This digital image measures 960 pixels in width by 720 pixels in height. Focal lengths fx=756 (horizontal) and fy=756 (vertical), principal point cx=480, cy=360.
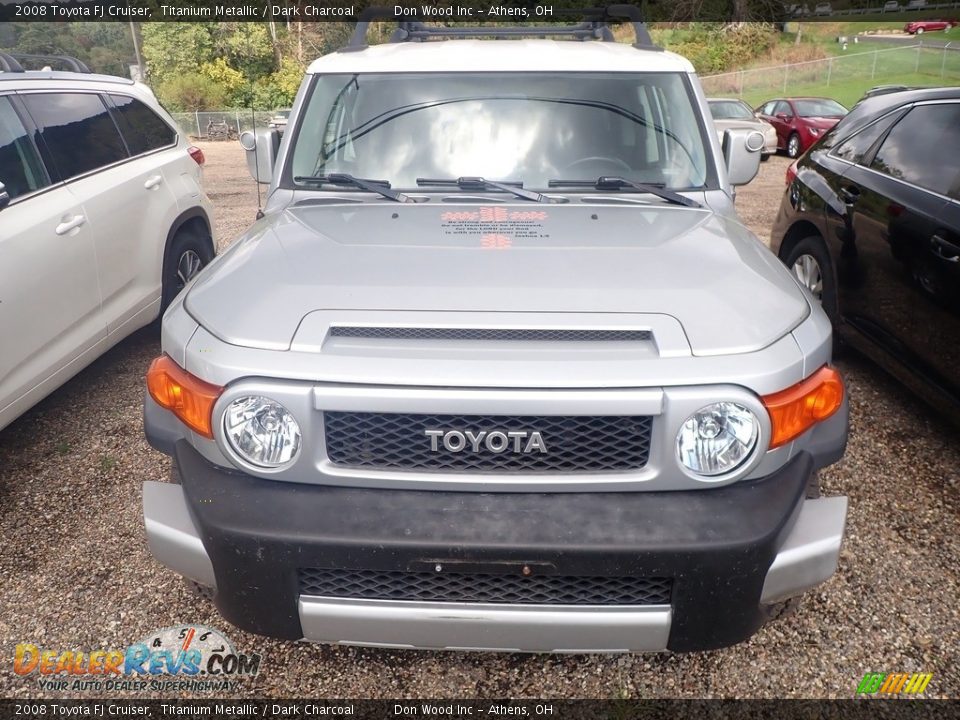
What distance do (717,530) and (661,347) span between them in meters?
0.47

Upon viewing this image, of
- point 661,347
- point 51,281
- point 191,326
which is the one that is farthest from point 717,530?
point 51,281

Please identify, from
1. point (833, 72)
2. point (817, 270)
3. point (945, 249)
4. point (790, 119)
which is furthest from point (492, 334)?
point (833, 72)

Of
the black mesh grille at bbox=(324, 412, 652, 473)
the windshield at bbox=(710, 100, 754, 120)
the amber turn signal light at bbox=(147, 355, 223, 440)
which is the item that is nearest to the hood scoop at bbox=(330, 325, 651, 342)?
the black mesh grille at bbox=(324, 412, 652, 473)

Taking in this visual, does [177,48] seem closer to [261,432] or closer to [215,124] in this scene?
[215,124]

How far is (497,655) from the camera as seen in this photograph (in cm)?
250

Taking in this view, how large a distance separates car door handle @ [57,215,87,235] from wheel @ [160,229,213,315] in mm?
787

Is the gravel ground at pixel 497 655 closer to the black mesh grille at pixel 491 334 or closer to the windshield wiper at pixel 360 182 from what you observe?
the black mesh grille at pixel 491 334

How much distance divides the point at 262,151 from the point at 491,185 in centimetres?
107

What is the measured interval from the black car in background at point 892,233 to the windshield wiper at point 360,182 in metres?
2.47

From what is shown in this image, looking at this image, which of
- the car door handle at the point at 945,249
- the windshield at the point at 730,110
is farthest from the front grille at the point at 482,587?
the windshield at the point at 730,110

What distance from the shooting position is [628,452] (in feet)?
6.30

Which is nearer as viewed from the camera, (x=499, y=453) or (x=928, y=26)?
(x=499, y=453)

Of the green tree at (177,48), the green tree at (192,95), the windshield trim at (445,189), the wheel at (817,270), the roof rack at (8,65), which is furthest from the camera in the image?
the green tree at (177,48)

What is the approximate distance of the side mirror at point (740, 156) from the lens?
3.17m
